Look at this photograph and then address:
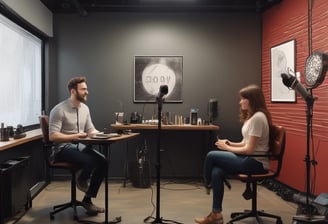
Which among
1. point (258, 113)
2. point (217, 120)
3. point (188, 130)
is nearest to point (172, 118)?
point (188, 130)

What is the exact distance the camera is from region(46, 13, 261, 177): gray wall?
19.3 ft

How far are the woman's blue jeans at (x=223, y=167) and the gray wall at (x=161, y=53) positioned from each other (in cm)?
227

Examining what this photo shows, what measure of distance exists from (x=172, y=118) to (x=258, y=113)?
2.41m

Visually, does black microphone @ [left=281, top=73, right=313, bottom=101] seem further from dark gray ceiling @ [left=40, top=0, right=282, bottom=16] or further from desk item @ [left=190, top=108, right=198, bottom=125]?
dark gray ceiling @ [left=40, top=0, right=282, bottom=16]

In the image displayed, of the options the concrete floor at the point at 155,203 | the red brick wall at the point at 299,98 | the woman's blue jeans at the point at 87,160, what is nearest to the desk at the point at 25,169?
the concrete floor at the point at 155,203

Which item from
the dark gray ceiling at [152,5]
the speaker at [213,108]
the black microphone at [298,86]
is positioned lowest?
the speaker at [213,108]

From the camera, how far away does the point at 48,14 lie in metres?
5.60

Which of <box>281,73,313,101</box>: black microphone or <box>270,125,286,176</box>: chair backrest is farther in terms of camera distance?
<box>270,125,286,176</box>: chair backrest

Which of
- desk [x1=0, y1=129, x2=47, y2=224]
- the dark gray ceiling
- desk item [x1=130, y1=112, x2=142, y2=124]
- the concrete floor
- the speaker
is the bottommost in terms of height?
the concrete floor

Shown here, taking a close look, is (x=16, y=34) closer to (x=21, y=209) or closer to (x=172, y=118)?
(x=21, y=209)

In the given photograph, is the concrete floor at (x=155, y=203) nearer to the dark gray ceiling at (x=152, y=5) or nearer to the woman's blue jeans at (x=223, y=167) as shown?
the woman's blue jeans at (x=223, y=167)

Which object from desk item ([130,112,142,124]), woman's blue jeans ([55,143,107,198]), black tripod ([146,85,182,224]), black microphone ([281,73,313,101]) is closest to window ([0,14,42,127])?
woman's blue jeans ([55,143,107,198])

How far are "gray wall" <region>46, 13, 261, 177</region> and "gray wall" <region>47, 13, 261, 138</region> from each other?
2 cm

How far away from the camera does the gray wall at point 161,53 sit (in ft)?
19.3
